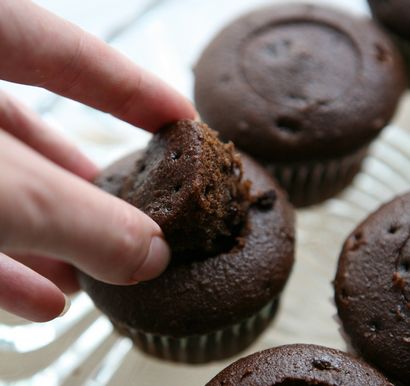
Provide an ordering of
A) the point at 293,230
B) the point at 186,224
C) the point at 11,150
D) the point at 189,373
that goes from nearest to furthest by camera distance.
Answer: the point at 11,150, the point at 186,224, the point at 293,230, the point at 189,373

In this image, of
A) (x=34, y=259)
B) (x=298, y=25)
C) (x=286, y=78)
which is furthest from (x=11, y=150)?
(x=298, y=25)

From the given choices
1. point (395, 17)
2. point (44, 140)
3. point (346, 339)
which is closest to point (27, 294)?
point (44, 140)

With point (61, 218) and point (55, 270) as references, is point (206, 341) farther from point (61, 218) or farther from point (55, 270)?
point (61, 218)

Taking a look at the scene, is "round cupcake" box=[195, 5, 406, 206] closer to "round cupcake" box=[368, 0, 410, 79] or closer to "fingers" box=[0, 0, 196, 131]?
"round cupcake" box=[368, 0, 410, 79]

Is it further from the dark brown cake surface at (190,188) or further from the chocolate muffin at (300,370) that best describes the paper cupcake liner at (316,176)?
the chocolate muffin at (300,370)

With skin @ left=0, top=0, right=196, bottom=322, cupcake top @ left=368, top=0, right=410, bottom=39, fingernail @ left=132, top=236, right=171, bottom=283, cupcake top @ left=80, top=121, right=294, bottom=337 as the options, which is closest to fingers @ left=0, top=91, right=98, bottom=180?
skin @ left=0, top=0, right=196, bottom=322

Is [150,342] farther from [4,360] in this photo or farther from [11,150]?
[11,150]
